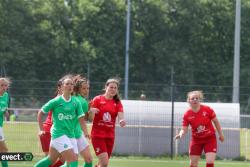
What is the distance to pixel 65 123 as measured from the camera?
12.0 meters

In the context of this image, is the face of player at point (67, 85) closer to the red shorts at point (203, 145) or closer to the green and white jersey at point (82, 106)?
the green and white jersey at point (82, 106)

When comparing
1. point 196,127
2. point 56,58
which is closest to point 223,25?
point 56,58

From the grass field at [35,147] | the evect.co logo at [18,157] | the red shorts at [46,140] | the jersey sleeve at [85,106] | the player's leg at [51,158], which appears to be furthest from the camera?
the grass field at [35,147]

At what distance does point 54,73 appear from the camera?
51.5 m

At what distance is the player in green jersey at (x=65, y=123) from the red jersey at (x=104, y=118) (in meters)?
1.28

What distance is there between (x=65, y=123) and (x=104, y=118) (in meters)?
1.52

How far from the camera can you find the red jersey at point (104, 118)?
13422 mm

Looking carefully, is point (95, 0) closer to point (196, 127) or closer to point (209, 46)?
point (209, 46)

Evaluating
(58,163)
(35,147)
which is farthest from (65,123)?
(35,147)

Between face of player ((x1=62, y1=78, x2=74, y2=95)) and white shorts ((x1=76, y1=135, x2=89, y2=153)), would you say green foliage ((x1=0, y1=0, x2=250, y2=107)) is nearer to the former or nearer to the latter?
white shorts ((x1=76, y1=135, x2=89, y2=153))

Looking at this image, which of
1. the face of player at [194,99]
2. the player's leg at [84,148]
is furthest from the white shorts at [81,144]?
the face of player at [194,99]

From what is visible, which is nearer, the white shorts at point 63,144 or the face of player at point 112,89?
the white shorts at point 63,144

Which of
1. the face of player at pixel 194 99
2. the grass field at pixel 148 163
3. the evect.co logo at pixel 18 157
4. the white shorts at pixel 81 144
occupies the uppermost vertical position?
the face of player at pixel 194 99

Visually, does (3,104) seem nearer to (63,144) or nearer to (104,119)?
(104,119)
